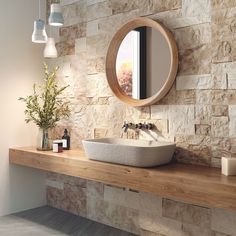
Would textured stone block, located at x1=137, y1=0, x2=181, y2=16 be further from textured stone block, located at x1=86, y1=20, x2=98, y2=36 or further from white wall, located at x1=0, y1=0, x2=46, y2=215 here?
white wall, located at x1=0, y1=0, x2=46, y2=215

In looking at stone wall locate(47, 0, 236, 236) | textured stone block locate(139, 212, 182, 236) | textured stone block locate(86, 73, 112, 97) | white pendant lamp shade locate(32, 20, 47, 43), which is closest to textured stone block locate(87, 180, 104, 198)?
stone wall locate(47, 0, 236, 236)

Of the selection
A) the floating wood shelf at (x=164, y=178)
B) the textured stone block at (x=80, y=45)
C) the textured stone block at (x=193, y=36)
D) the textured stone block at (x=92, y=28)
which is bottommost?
the floating wood shelf at (x=164, y=178)

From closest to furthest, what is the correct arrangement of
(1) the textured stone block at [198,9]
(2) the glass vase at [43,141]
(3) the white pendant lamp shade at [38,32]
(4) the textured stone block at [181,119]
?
1. (1) the textured stone block at [198,9]
2. (4) the textured stone block at [181,119]
3. (3) the white pendant lamp shade at [38,32]
4. (2) the glass vase at [43,141]

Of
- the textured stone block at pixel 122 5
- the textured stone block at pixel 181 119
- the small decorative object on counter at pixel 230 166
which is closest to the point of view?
the small decorative object on counter at pixel 230 166

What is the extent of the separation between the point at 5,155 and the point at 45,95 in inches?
28.4

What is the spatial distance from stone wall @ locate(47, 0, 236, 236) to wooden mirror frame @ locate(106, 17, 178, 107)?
0.19 ft

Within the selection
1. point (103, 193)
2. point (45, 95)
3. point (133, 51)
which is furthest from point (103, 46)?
point (103, 193)

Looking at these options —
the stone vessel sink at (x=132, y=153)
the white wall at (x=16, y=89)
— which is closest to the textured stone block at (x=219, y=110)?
the stone vessel sink at (x=132, y=153)

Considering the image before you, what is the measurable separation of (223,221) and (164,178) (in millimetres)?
581

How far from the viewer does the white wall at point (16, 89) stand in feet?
10.6

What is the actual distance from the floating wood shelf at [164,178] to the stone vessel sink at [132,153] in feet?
0.14

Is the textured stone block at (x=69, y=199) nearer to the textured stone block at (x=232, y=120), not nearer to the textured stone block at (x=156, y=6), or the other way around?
the textured stone block at (x=232, y=120)

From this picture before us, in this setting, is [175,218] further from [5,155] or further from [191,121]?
[5,155]

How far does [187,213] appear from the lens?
2459mm
